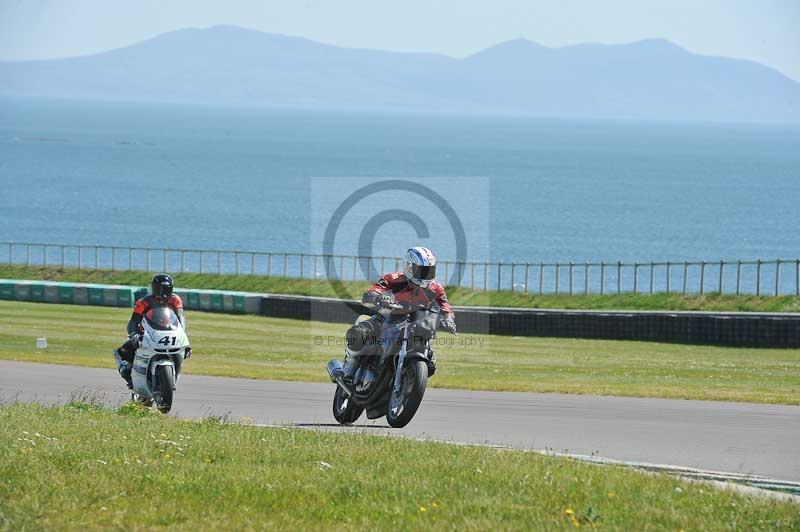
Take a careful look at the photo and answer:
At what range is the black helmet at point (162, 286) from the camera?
17003mm

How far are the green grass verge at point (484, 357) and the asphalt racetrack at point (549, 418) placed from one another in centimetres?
174

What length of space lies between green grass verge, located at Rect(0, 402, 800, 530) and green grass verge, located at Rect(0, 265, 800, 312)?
28.5 meters

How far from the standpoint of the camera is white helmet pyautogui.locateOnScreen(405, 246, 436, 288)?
1498cm

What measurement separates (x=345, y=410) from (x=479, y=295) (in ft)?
97.8

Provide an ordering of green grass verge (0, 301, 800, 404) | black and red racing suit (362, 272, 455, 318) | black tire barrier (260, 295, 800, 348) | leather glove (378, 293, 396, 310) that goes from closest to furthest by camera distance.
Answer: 1. leather glove (378, 293, 396, 310)
2. black and red racing suit (362, 272, 455, 318)
3. green grass verge (0, 301, 800, 404)
4. black tire barrier (260, 295, 800, 348)

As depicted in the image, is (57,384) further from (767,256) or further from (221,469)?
(767,256)

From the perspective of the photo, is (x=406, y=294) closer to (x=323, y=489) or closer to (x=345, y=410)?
(x=345, y=410)

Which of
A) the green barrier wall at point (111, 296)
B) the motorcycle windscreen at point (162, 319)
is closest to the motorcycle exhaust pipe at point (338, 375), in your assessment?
the motorcycle windscreen at point (162, 319)

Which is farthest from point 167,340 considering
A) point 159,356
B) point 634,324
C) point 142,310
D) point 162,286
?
point 634,324

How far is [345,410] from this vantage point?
16.4 meters

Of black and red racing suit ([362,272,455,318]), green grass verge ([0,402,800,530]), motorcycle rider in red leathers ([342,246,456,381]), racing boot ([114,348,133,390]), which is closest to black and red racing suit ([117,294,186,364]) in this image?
racing boot ([114,348,133,390])

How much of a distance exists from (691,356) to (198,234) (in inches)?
3484

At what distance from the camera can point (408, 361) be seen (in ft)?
49.1

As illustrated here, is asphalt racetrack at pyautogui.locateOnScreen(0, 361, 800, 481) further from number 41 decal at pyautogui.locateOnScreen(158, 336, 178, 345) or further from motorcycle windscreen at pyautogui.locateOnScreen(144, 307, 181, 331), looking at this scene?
motorcycle windscreen at pyautogui.locateOnScreen(144, 307, 181, 331)
